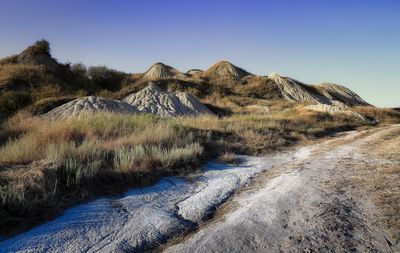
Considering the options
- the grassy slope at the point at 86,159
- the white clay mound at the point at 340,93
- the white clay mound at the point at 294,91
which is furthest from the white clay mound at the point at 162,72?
the grassy slope at the point at 86,159

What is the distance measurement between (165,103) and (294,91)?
21.0 meters

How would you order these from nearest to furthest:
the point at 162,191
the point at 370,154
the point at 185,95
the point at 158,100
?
the point at 162,191 < the point at 370,154 < the point at 158,100 < the point at 185,95

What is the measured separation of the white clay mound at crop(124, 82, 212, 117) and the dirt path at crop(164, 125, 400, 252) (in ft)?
53.3

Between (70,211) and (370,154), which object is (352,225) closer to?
(70,211)

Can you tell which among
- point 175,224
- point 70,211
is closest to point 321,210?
point 175,224

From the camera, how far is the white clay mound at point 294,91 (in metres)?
39.3

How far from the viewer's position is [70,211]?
4.90m

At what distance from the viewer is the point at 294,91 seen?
41000mm

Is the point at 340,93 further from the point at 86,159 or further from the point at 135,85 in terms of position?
the point at 86,159

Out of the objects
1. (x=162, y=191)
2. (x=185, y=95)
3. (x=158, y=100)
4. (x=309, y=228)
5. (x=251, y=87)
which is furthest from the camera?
(x=251, y=87)

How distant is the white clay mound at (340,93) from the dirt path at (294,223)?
1458 inches

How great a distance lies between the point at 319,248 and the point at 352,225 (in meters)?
0.75

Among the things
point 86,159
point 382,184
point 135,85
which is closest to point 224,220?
point 382,184

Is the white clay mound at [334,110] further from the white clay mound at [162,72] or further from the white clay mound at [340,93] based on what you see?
the white clay mound at [162,72]
